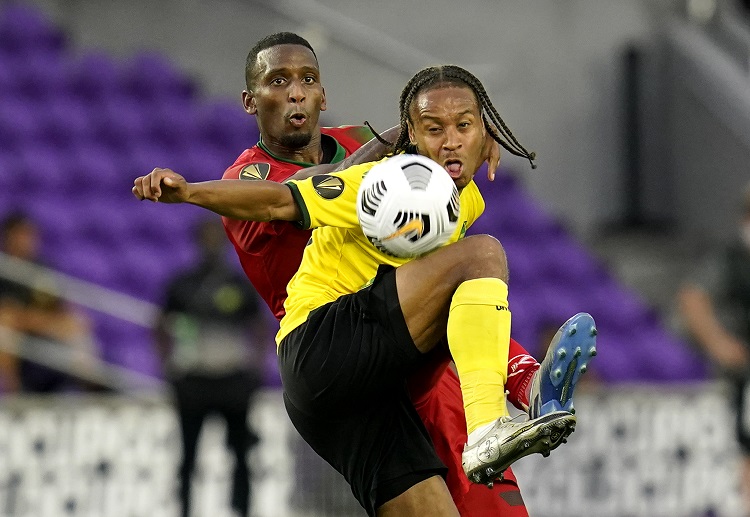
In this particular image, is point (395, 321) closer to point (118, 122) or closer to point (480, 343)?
point (480, 343)

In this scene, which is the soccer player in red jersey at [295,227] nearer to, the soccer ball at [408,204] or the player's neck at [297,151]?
the player's neck at [297,151]

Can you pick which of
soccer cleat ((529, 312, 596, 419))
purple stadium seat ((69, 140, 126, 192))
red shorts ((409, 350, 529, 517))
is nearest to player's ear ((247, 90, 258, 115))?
red shorts ((409, 350, 529, 517))

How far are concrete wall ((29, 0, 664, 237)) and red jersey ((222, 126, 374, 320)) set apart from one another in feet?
24.8

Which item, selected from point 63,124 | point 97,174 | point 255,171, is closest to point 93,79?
point 63,124

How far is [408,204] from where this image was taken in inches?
154

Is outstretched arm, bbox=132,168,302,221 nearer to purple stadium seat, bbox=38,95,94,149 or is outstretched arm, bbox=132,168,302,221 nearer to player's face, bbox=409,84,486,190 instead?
player's face, bbox=409,84,486,190

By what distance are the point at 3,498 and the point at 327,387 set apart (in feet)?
15.5

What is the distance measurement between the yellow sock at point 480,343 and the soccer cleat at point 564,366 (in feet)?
0.42

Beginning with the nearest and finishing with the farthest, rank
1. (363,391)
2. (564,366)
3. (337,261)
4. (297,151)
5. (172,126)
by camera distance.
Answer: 1. (564,366)
2. (363,391)
3. (337,261)
4. (297,151)
5. (172,126)

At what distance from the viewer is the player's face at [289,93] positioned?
4.77 m

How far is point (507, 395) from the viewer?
432 centimetres

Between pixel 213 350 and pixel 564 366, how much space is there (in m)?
4.65

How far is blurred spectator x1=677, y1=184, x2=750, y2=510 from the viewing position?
25.7ft

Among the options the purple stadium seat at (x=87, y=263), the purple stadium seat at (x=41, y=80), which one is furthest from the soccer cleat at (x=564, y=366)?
the purple stadium seat at (x=41, y=80)
